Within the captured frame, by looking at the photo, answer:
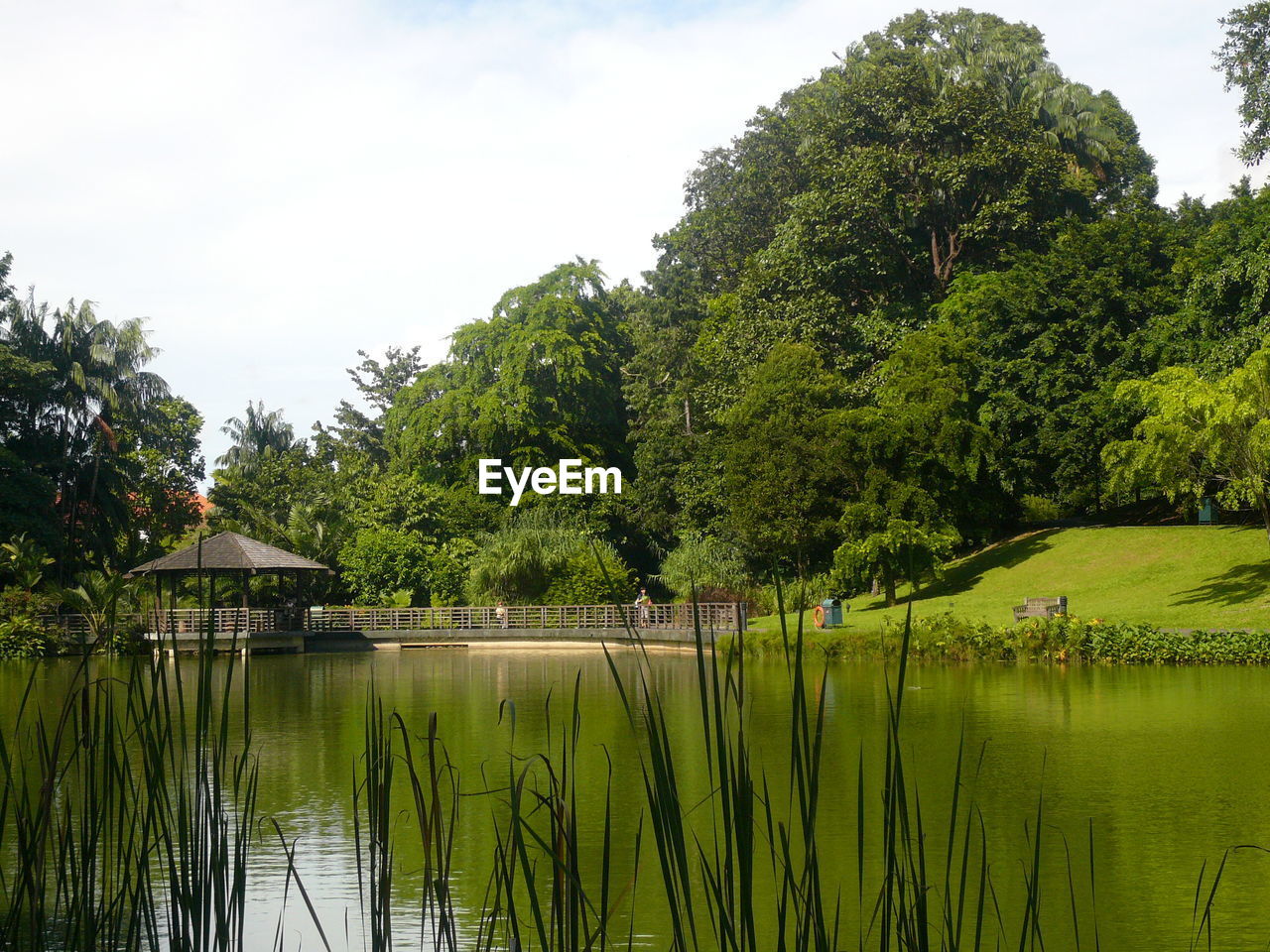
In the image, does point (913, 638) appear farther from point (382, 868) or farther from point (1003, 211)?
point (382, 868)

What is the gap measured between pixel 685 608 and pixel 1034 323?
36.5ft

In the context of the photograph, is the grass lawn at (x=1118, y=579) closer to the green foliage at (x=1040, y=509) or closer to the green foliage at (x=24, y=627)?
the green foliage at (x=1040, y=509)

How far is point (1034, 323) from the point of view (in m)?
31.3

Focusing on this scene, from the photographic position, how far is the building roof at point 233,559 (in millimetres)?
28531

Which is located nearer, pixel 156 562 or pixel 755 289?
pixel 156 562

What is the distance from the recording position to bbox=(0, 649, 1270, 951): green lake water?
6766mm

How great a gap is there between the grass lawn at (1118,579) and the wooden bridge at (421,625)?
8.38ft

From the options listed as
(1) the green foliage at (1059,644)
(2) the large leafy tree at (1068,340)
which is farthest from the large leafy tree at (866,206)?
(1) the green foliage at (1059,644)

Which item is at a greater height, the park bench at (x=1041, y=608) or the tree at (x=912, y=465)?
the tree at (x=912, y=465)

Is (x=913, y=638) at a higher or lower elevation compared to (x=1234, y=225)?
lower

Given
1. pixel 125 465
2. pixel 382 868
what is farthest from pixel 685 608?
pixel 382 868

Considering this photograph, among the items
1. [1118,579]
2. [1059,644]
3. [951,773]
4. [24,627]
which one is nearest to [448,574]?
[24,627]

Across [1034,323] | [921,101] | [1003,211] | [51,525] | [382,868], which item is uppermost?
[921,101]

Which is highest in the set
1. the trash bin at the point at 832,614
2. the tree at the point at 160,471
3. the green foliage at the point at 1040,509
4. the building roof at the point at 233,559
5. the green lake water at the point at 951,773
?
the tree at the point at 160,471
